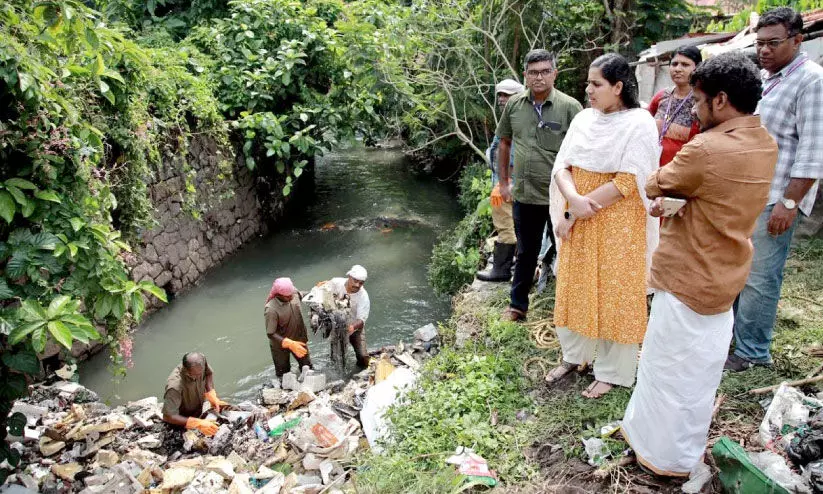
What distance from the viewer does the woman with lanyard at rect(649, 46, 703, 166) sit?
3.61 metres

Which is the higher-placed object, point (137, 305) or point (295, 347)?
point (137, 305)

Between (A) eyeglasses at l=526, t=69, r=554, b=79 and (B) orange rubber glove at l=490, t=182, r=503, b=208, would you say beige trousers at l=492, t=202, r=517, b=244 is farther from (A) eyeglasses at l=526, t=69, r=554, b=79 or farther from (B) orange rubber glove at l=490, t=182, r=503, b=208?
(A) eyeglasses at l=526, t=69, r=554, b=79

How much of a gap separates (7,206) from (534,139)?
3.22 m

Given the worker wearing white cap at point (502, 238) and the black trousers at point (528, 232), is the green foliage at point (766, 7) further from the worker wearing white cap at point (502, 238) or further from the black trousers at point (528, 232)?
the black trousers at point (528, 232)

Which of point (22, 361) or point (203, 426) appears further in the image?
point (203, 426)

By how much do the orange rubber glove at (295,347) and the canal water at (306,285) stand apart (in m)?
0.56

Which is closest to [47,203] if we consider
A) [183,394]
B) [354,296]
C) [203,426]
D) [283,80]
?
[183,394]

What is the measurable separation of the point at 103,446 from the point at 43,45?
303 cm

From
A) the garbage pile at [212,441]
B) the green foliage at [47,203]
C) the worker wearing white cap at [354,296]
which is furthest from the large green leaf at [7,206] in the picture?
the worker wearing white cap at [354,296]

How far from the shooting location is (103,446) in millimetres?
4508

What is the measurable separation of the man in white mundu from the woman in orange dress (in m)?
0.50

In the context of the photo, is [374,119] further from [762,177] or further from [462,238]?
[762,177]

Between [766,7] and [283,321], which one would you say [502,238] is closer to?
[283,321]

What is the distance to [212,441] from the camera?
450 cm
